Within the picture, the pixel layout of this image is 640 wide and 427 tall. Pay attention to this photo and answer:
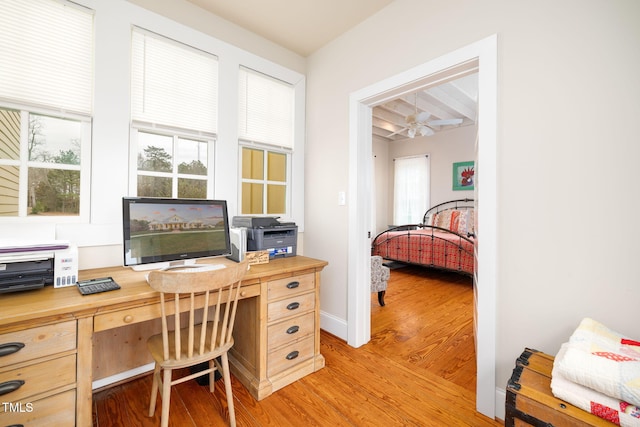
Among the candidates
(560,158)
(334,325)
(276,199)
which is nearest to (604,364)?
(560,158)

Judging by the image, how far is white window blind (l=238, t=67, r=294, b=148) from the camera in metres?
2.47

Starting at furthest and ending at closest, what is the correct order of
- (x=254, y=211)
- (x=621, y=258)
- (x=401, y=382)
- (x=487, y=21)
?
(x=254, y=211) → (x=401, y=382) → (x=487, y=21) → (x=621, y=258)

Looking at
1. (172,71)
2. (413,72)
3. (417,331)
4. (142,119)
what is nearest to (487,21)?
(413,72)

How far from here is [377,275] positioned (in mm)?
3129

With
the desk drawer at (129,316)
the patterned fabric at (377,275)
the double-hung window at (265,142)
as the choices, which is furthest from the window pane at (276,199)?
the desk drawer at (129,316)

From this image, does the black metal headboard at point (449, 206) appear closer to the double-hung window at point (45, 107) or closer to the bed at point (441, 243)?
the bed at point (441, 243)

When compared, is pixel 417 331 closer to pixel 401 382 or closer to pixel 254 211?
pixel 401 382

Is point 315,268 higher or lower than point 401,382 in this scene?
higher

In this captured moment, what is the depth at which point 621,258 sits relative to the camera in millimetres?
1238

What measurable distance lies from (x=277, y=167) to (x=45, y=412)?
2192mm

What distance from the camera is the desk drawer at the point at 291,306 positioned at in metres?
1.79

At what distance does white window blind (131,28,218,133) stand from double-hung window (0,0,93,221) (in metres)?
0.27

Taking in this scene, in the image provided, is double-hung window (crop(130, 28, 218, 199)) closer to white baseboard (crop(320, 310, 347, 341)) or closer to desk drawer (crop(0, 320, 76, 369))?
desk drawer (crop(0, 320, 76, 369))

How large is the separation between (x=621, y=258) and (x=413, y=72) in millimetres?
1575
